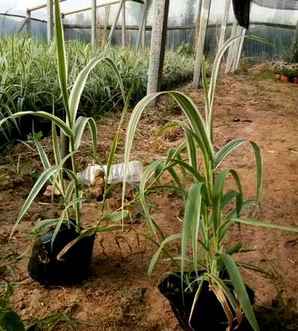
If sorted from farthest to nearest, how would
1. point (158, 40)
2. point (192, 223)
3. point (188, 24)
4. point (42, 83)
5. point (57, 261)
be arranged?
point (188, 24), point (158, 40), point (42, 83), point (57, 261), point (192, 223)

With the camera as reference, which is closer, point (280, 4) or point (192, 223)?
point (192, 223)

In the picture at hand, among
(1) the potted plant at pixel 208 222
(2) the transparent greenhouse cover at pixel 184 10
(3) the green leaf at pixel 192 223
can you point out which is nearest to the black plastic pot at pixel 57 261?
(1) the potted plant at pixel 208 222

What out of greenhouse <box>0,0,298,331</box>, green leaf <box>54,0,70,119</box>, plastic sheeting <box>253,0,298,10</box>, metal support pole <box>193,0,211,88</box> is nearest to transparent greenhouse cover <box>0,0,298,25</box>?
plastic sheeting <box>253,0,298,10</box>

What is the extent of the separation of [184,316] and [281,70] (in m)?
5.35

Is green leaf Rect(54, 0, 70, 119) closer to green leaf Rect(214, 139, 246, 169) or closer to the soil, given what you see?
the soil

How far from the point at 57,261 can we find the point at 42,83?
71.0 inches

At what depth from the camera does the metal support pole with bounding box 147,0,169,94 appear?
3.06 m

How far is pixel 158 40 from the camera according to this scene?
3107mm

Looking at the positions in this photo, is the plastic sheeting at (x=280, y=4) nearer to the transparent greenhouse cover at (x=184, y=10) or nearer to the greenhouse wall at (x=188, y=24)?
the transparent greenhouse cover at (x=184, y=10)

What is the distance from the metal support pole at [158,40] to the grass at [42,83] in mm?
189

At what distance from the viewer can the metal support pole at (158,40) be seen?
10.1ft

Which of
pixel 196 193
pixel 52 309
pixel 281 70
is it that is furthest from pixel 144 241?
pixel 281 70

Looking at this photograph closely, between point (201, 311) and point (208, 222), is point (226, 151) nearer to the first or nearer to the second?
point (208, 222)

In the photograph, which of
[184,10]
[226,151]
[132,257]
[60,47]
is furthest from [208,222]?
[184,10]
